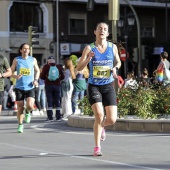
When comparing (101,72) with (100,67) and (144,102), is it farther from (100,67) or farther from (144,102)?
(144,102)

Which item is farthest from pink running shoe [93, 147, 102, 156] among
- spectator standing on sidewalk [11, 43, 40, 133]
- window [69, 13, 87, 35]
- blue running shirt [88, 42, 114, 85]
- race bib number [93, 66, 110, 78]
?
window [69, 13, 87, 35]

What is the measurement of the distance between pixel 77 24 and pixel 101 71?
39.0 m

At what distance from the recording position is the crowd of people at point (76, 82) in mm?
10508

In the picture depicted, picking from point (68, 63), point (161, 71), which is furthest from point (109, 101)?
point (68, 63)

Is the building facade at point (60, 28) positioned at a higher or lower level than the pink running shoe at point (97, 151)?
higher

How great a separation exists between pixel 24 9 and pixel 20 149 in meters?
36.1

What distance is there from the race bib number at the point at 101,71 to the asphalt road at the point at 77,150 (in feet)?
4.05

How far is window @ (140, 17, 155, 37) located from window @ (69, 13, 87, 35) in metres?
4.98

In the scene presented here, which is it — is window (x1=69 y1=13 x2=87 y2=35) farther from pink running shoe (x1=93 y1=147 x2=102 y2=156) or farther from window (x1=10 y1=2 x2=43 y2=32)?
pink running shoe (x1=93 y1=147 x2=102 y2=156)

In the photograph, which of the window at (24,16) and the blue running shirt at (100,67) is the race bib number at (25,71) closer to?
the blue running shirt at (100,67)

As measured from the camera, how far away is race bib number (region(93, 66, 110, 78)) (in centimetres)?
1055

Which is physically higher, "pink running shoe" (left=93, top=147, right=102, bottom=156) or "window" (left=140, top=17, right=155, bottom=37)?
"window" (left=140, top=17, right=155, bottom=37)

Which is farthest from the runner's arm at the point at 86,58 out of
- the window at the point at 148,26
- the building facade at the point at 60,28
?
the window at the point at 148,26

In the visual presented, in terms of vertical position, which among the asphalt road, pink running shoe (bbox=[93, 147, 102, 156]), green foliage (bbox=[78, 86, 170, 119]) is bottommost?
the asphalt road
